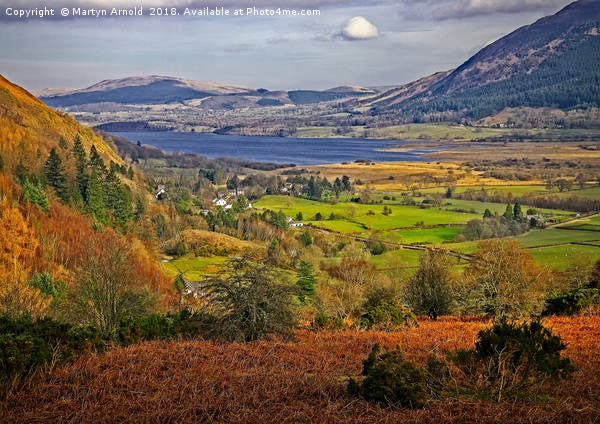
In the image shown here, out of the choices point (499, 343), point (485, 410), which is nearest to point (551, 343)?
point (499, 343)

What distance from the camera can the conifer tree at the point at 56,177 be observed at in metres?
60.2

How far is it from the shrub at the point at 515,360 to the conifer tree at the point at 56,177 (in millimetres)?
58473

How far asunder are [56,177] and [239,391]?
58568mm

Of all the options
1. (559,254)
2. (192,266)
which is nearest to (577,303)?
(559,254)

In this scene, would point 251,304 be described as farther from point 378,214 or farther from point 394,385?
Result: point 378,214

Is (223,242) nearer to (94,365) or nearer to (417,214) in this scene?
(417,214)

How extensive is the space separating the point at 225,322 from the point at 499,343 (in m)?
6.84

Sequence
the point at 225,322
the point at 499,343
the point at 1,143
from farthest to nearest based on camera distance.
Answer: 1. the point at 1,143
2. the point at 225,322
3. the point at 499,343

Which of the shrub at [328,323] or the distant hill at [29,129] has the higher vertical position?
the distant hill at [29,129]

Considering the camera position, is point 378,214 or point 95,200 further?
point 378,214

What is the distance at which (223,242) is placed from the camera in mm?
71062

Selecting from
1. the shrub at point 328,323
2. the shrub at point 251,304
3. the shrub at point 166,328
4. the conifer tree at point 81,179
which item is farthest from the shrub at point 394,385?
the conifer tree at point 81,179

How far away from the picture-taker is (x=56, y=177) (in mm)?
60844

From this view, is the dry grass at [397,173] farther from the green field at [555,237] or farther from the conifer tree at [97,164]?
the conifer tree at [97,164]
